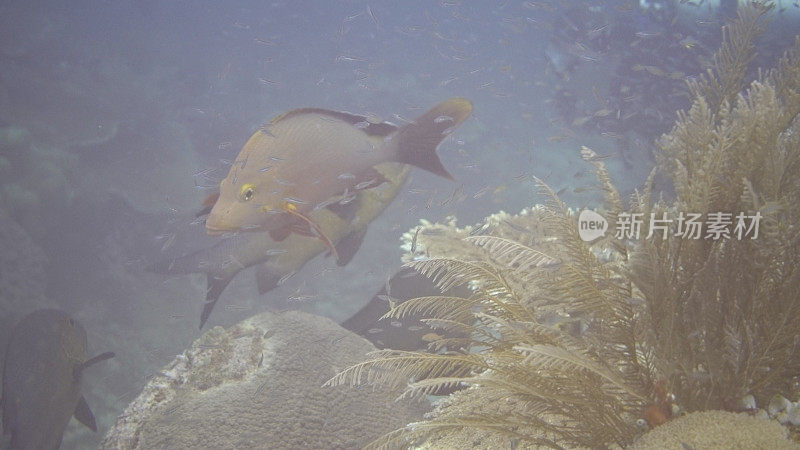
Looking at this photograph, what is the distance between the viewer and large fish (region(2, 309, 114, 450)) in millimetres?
4422

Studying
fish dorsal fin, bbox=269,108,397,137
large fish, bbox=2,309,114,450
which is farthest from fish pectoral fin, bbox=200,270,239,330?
fish dorsal fin, bbox=269,108,397,137

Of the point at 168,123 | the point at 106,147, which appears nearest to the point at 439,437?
the point at 106,147

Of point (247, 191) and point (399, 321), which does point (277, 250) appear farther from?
point (247, 191)

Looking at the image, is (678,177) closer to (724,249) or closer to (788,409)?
(724,249)

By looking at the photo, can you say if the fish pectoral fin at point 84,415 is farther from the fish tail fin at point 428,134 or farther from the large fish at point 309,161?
the fish tail fin at point 428,134

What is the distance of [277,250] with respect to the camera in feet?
16.9

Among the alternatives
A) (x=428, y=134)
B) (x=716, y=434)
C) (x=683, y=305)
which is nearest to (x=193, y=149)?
(x=428, y=134)

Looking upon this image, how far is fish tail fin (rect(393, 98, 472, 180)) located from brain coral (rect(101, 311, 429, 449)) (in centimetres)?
197

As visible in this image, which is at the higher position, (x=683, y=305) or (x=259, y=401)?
(x=683, y=305)

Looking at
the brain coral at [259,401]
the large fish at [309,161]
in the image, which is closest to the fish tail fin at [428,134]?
the large fish at [309,161]

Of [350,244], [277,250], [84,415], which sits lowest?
[84,415]

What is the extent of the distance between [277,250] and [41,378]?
2.97 metres

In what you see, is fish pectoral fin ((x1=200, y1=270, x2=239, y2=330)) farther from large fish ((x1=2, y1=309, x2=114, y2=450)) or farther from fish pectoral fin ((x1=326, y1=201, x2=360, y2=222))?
fish pectoral fin ((x1=326, y1=201, x2=360, y2=222))

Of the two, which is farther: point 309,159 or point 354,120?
point 354,120
